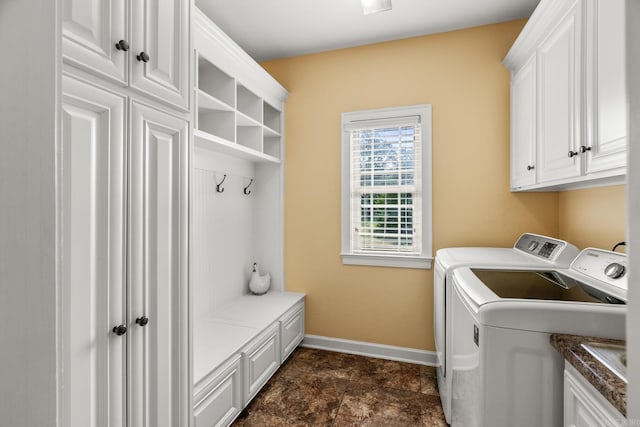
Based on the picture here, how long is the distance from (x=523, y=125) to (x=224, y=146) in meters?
2.12

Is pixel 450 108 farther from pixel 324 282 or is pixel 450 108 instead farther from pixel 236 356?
pixel 236 356

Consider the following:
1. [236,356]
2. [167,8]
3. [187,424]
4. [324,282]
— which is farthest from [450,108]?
[187,424]

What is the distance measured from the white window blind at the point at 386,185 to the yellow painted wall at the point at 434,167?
0.16 meters

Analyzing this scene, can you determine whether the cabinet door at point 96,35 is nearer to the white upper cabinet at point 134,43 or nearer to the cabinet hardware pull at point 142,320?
the white upper cabinet at point 134,43

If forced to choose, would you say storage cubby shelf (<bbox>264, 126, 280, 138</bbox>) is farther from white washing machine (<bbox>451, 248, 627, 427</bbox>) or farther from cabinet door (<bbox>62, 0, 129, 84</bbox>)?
white washing machine (<bbox>451, 248, 627, 427</bbox>)

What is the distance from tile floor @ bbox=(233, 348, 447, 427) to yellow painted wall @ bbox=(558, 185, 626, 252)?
4.80ft

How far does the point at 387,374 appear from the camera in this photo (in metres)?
2.49

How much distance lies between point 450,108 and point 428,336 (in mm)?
1954

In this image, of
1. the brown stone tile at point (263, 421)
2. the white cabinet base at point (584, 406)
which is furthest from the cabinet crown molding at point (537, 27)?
the brown stone tile at point (263, 421)

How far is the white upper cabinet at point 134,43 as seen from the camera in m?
0.90

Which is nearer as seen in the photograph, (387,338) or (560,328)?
(560,328)

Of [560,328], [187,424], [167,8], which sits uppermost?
[167,8]

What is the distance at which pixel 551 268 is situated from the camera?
5.62 feet

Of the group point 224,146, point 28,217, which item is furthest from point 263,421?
point 28,217
